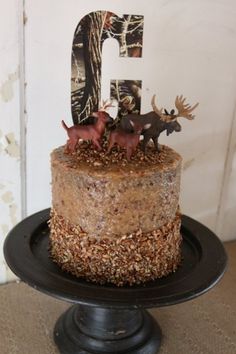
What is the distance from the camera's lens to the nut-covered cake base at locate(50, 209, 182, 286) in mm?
754

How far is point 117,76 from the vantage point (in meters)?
1.09

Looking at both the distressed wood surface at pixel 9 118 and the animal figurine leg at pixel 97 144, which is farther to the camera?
the distressed wood surface at pixel 9 118

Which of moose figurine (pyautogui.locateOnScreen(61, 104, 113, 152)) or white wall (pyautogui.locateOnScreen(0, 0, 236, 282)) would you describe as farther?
white wall (pyautogui.locateOnScreen(0, 0, 236, 282))

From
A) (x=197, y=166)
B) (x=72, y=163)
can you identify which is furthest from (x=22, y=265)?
(x=197, y=166)

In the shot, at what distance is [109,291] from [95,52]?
594mm

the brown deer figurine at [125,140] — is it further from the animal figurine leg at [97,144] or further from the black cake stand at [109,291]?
the black cake stand at [109,291]

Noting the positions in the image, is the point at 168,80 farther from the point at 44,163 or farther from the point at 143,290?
the point at 143,290

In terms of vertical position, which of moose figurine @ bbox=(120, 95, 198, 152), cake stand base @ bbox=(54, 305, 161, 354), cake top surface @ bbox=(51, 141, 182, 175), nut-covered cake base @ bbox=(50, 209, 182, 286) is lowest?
cake stand base @ bbox=(54, 305, 161, 354)

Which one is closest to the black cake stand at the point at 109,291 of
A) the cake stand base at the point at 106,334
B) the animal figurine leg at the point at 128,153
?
the cake stand base at the point at 106,334

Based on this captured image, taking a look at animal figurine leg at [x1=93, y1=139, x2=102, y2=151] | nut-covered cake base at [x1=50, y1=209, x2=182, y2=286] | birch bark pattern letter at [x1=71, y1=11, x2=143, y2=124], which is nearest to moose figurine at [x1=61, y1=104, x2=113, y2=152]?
animal figurine leg at [x1=93, y1=139, x2=102, y2=151]

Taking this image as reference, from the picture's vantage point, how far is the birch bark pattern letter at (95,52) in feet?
3.34

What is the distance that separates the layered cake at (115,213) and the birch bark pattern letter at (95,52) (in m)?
0.29

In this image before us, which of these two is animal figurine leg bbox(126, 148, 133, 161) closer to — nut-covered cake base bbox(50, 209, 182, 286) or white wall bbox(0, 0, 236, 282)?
nut-covered cake base bbox(50, 209, 182, 286)

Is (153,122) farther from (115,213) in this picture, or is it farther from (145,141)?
(115,213)
